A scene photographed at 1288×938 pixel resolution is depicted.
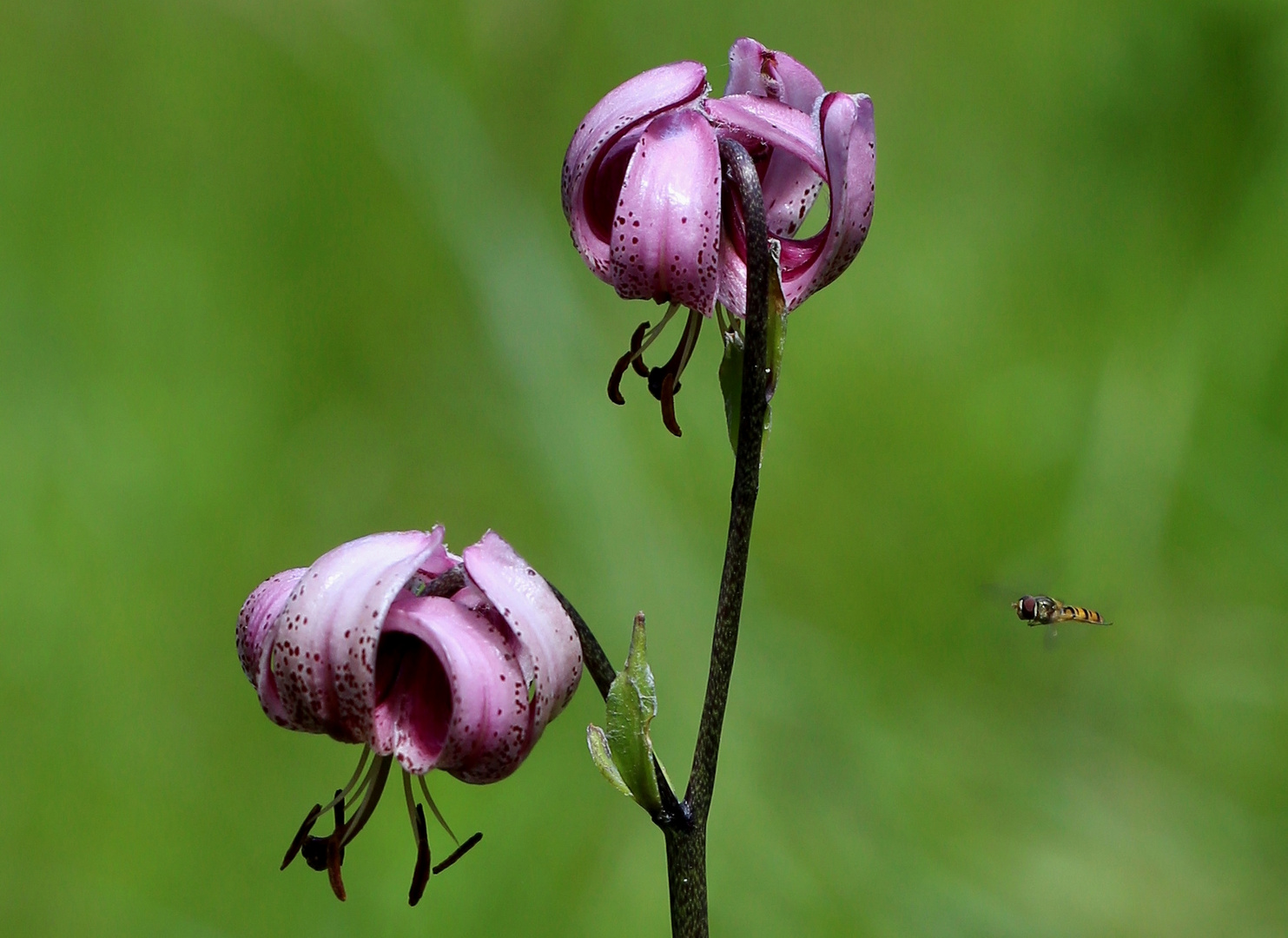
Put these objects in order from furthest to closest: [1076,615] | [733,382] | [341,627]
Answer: [1076,615]
[733,382]
[341,627]

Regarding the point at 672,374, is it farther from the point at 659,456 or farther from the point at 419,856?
the point at 659,456

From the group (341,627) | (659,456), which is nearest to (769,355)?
(341,627)

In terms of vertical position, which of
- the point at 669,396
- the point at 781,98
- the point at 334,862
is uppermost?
the point at 781,98

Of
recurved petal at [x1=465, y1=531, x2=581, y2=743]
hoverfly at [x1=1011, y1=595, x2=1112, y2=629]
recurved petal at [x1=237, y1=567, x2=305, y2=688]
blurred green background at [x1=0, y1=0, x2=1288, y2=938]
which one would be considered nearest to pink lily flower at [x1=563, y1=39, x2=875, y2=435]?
recurved petal at [x1=465, y1=531, x2=581, y2=743]

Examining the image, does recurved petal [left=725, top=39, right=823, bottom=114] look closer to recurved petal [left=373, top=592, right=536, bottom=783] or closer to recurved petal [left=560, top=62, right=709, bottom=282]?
recurved petal [left=560, top=62, right=709, bottom=282]

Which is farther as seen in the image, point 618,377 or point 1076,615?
point 1076,615

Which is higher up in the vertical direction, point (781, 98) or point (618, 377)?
point (781, 98)
